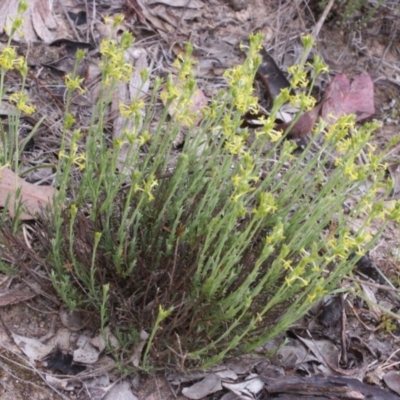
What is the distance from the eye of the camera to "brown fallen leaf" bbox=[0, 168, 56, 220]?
8.73 ft

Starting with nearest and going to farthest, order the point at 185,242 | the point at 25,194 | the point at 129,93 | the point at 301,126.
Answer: the point at 185,242
the point at 25,194
the point at 129,93
the point at 301,126

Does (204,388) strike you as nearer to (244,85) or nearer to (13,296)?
(13,296)

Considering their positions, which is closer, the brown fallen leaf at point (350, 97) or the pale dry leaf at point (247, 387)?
the pale dry leaf at point (247, 387)

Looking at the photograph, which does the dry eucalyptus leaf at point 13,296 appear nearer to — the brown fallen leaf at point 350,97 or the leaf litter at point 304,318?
the leaf litter at point 304,318

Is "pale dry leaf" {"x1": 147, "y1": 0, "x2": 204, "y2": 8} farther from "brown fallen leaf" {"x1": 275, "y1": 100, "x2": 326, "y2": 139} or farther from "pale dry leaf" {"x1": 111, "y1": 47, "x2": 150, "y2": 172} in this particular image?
"brown fallen leaf" {"x1": 275, "y1": 100, "x2": 326, "y2": 139}

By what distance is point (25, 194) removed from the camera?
2738 millimetres

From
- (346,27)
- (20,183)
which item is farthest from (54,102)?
(346,27)

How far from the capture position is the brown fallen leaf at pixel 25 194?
2.66 meters

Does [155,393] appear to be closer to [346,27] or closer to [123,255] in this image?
[123,255]

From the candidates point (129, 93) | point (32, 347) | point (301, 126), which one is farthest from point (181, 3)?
point (32, 347)

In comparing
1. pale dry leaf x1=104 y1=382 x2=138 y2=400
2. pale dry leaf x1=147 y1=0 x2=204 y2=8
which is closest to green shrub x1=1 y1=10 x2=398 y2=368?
pale dry leaf x1=104 y1=382 x2=138 y2=400

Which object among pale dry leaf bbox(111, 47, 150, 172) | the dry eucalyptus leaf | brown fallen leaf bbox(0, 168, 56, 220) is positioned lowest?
the dry eucalyptus leaf

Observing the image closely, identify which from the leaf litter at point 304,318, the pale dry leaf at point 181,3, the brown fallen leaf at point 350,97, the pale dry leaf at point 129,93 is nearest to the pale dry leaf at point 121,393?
the leaf litter at point 304,318

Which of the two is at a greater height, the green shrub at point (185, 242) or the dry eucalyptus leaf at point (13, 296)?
the green shrub at point (185, 242)
